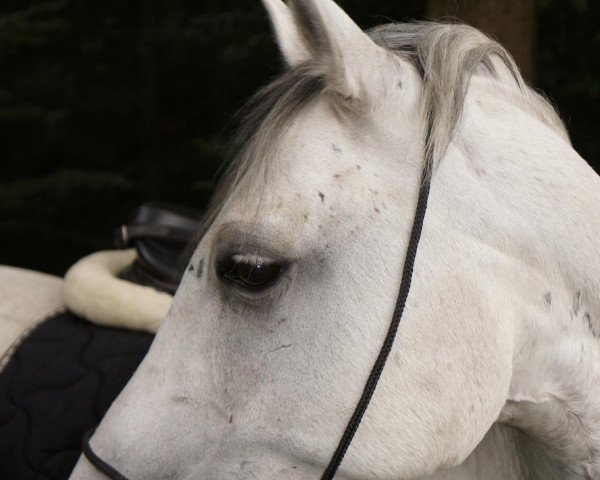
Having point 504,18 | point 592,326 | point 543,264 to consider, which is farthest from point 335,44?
point 504,18

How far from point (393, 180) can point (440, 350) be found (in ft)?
0.76

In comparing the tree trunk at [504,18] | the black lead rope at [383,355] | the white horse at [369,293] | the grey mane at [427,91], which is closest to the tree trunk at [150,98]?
the tree trunk at [504,18]

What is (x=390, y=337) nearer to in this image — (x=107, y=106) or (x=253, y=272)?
(x=253, y=272)

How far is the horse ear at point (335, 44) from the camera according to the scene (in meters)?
0.96

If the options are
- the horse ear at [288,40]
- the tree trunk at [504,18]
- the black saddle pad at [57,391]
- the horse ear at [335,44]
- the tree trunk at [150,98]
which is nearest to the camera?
the horse ear at [335,44]

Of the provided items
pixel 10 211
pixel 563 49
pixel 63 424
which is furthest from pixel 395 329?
pixel 10 211

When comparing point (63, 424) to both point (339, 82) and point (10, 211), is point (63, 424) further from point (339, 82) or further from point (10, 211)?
point (10, 211)

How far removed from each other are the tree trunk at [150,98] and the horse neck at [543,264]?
2808 mm

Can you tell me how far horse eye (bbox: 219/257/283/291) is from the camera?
3.26ft

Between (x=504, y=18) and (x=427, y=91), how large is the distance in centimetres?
120

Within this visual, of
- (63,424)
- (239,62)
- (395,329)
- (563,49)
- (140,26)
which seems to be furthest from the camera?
(140,26)

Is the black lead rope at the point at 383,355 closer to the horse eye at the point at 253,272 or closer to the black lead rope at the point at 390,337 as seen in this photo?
the black lead rope at the point at 390,337

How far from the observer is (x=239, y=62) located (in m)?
3.67

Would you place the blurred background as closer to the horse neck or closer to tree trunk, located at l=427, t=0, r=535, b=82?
tree trunk, located at l=427, t=0, r=535, b=82
